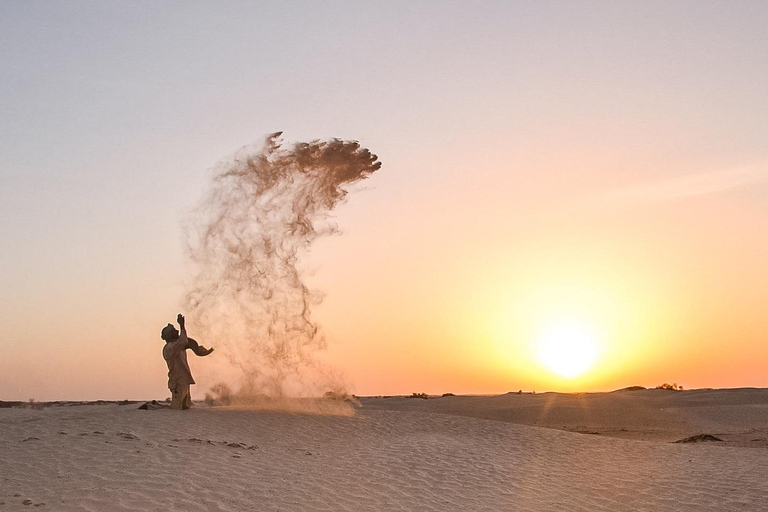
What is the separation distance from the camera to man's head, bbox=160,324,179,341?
22.1 metres

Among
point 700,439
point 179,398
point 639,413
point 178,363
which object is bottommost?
point 700,439

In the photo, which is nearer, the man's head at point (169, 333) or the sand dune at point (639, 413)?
the man's head at point (169, 333)

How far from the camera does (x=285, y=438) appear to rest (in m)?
18.9

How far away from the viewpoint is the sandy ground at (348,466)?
12406mm

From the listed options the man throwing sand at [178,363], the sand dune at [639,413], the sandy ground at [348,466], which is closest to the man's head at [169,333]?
the man throwing sand at [178,363]

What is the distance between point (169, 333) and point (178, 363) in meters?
0.95

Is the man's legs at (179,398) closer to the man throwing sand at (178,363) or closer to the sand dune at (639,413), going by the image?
the man throwing sand at (178,363)

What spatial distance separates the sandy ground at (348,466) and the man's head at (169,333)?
7.88ft

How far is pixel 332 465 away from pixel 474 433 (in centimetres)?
736

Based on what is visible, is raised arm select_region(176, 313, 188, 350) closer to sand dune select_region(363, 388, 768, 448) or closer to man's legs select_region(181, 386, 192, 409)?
man's legs select_region(181, 386, 192, 409)

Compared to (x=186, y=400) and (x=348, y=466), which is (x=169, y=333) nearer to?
(x=186, y=400)

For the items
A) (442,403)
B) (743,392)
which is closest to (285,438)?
(442,403)

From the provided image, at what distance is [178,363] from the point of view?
21953 mm

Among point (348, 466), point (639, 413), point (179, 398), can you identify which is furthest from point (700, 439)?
point (179, 398)
